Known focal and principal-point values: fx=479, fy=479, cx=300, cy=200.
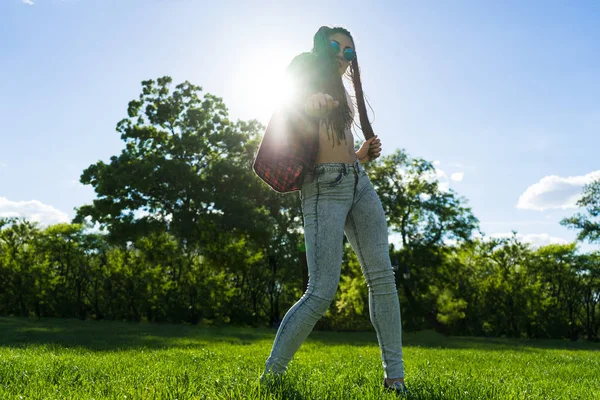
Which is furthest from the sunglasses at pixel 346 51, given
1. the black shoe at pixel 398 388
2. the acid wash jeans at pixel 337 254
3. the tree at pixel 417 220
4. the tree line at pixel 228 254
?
the tree at pixel 417 220

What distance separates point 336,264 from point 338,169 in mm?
625

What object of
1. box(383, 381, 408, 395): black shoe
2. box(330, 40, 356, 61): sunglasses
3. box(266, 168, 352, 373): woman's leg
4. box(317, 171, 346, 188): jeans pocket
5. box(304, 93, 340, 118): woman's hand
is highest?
box(330, 40, 356, 61): sunglasses

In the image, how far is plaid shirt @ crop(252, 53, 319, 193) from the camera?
10.3 feet

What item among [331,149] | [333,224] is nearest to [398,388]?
[333,224]

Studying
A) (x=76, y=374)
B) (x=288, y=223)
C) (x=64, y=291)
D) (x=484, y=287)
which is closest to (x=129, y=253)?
(x=64, y=291)

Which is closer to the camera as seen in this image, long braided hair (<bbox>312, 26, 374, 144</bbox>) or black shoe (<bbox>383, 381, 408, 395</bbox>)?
black shoe (<bbox>383, 381, 408, 395</bbox>)

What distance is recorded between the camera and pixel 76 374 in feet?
12.0

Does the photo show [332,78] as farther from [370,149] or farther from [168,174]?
[168,174]

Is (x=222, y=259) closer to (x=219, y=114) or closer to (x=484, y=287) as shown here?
(x=219, y=114)

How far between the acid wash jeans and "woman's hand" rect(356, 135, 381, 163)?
392mm

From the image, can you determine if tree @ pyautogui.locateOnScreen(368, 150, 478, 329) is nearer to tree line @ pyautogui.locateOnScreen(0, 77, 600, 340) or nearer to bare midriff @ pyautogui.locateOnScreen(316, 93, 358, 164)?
tree line @ pyautogui.locateOnScreen(0, 77, 600, 340)

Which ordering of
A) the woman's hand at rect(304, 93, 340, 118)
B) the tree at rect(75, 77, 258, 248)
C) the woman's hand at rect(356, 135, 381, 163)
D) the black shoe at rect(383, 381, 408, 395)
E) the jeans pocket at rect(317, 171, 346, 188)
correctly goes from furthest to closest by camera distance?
the tree at rect(75, 77, 258, 248) < the woman's hand at rect(356, 135, 381, 163) < the jeans pocket at rect(317, 171, 346, 188) < the black shoe at rect(383, 381, 408, 395) < the woman's hand at rect(304, 93, 340, 118)

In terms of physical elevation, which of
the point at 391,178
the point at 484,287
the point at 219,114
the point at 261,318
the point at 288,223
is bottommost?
the point at 261,318

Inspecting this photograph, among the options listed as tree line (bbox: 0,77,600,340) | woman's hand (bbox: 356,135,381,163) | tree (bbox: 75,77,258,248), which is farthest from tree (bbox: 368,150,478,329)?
woman's hand (bbox: 356,135,381,163)
